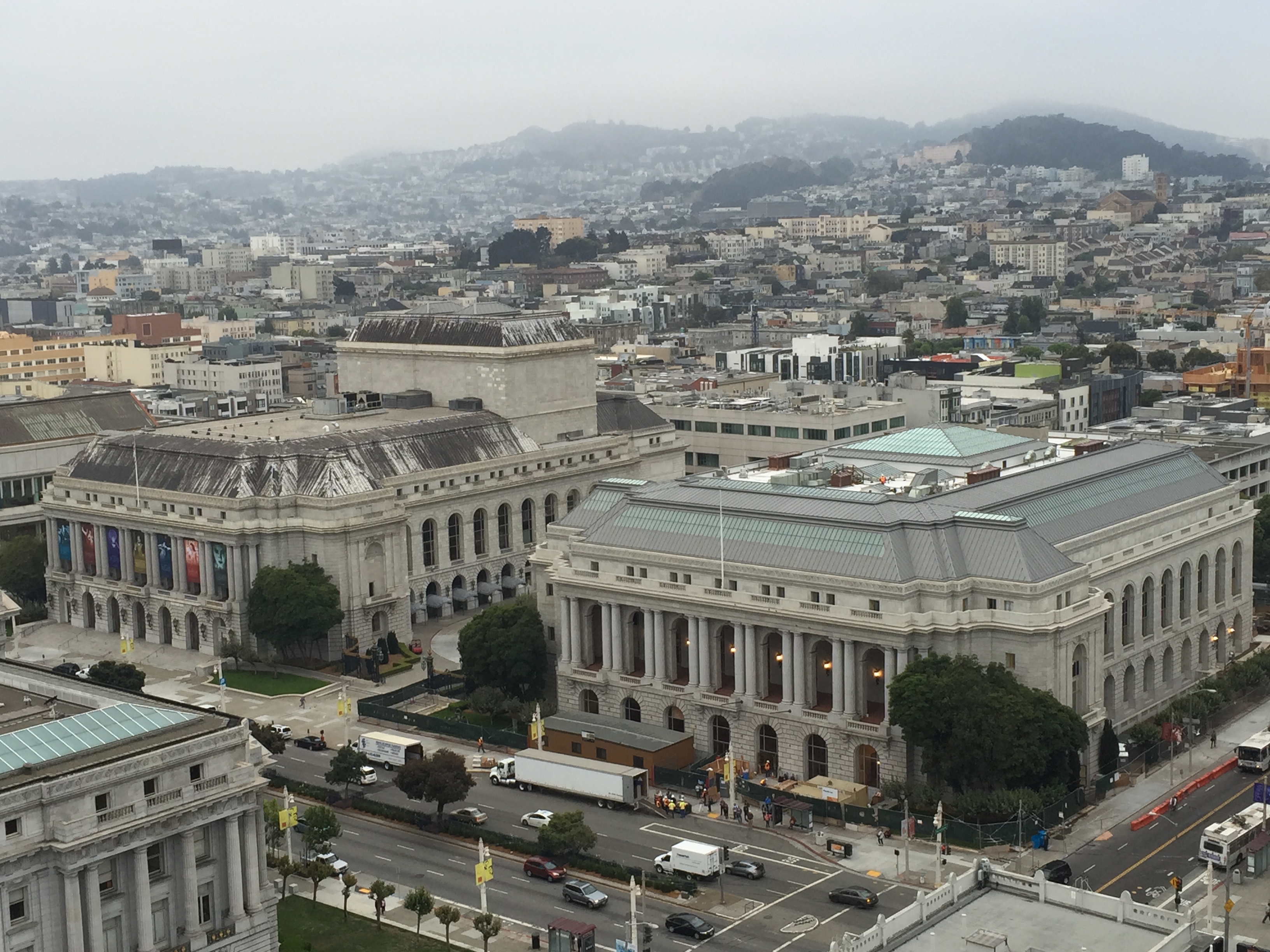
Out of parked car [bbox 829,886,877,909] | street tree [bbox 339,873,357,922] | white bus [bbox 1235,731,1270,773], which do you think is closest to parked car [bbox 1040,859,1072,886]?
parked car [bbox 829,886,877,909]

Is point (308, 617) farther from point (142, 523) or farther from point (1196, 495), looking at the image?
point (1196, 495)

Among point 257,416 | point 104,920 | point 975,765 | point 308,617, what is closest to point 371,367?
point 257,416

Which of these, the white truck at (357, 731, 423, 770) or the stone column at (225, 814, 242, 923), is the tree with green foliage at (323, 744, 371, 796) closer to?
the white truck at (357, 731, 423, 770)

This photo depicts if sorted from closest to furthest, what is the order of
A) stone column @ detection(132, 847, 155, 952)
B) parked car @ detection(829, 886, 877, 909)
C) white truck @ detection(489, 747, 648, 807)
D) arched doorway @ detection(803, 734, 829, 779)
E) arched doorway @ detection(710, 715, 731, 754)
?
1. stone column @ detection(132, 847, 155, 952)
2. parked car @ detection(829, 886, 877, 909)
3. white truck @ detection(489, 747, 648, 807)
4. arched doorway @ detection(803, 734, 829, 779)
5. arched doorway @ detection(710, 715, 731, 754)

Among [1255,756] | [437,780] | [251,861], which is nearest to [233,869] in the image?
[251,861]

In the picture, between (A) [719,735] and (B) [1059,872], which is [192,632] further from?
(B) [1059,872]

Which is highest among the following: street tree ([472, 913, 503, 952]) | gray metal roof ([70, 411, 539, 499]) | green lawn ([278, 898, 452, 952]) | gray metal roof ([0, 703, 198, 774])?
gray metal roof ([70, 411, 539, 499])
